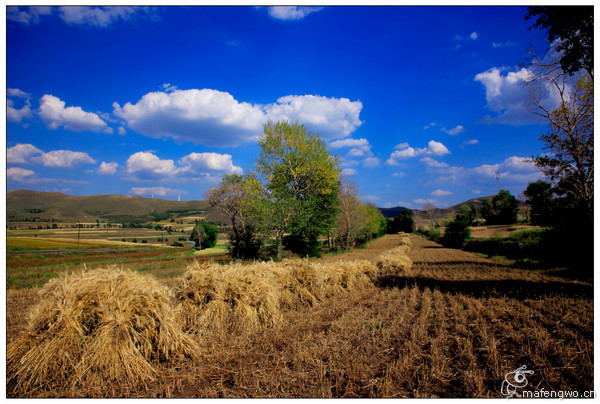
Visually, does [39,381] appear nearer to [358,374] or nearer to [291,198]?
[358,374]

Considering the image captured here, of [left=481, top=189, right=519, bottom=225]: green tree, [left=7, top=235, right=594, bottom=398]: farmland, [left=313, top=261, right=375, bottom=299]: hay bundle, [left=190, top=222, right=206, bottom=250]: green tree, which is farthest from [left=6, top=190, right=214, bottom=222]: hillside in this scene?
[left=481, top=189, right=519, bottom=225]: green tree

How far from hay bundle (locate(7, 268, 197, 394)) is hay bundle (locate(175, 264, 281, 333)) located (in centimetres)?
111

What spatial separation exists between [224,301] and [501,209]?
A: 248ft

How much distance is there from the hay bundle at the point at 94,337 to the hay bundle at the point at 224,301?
1.11m

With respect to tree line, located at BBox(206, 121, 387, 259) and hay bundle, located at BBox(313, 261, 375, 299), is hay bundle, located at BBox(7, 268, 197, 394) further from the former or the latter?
tree line, located at BBox(206, 121, 387, 259)

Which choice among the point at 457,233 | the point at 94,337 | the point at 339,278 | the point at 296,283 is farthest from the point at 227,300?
the point at 457,233

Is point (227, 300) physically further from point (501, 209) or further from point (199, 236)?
point (501, 209)

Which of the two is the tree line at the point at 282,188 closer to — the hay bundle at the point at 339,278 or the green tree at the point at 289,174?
the green tree at the point at 289,174

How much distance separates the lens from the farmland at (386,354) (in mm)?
2992

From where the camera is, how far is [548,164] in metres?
11.2

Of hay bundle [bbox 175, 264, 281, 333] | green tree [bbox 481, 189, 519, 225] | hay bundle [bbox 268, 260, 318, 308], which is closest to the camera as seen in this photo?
hay bundle [bbox 175, 264, 281, 333]

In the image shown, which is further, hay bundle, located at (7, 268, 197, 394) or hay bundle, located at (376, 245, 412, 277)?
hay bundle, located at (376, 245, 412, 277)

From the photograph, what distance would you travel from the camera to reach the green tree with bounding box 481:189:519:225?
5775cm

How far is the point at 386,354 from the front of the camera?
3934 millimetres
